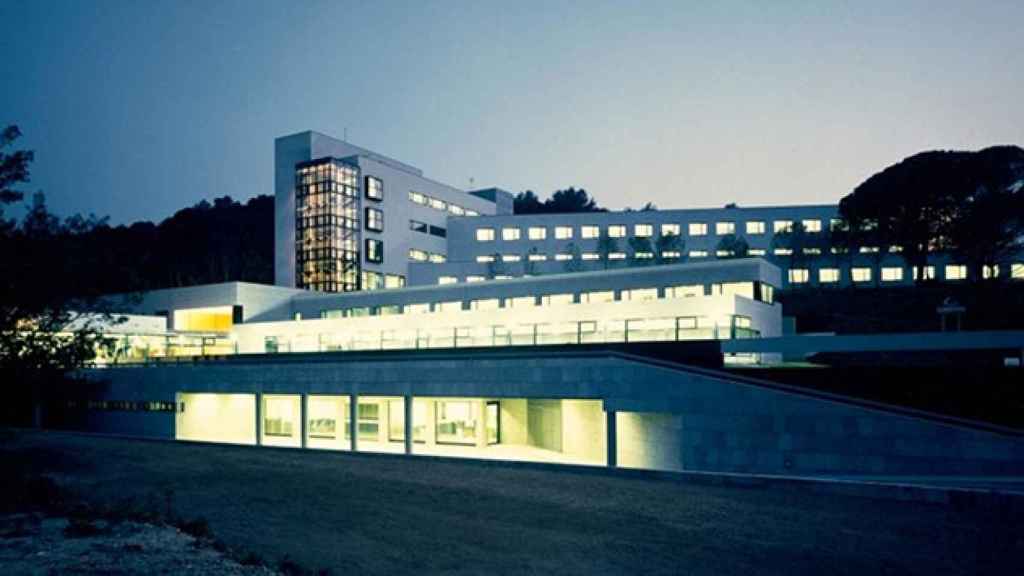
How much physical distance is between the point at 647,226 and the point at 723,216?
874 cm

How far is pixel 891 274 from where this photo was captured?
78625mm

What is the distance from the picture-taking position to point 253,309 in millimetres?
61156

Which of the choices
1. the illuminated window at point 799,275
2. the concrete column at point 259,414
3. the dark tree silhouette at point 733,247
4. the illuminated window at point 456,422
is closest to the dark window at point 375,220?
the concrete column at point 259,414

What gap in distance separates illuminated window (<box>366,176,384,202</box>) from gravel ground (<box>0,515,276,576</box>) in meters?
62.2

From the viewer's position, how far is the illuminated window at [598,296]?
162ft

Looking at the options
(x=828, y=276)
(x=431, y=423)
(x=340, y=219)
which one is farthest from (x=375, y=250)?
(x=828, y=276)

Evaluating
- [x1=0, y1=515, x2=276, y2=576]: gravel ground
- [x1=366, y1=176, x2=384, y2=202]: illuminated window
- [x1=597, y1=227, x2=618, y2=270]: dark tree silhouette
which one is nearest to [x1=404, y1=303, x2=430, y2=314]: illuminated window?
[x1=366, y1=176, x2=384, y2=202]: illuminated window

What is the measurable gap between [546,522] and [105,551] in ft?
22.7

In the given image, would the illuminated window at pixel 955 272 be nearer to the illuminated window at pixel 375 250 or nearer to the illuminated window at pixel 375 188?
the illuminated window at pixel 375 250

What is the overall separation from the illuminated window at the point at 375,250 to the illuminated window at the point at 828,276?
158 feet

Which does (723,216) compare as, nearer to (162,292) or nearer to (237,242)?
(162,292)

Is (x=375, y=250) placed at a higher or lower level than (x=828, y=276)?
higher

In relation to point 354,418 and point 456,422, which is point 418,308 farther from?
point 456,422

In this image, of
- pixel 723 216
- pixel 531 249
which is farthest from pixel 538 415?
pixel 723 216
